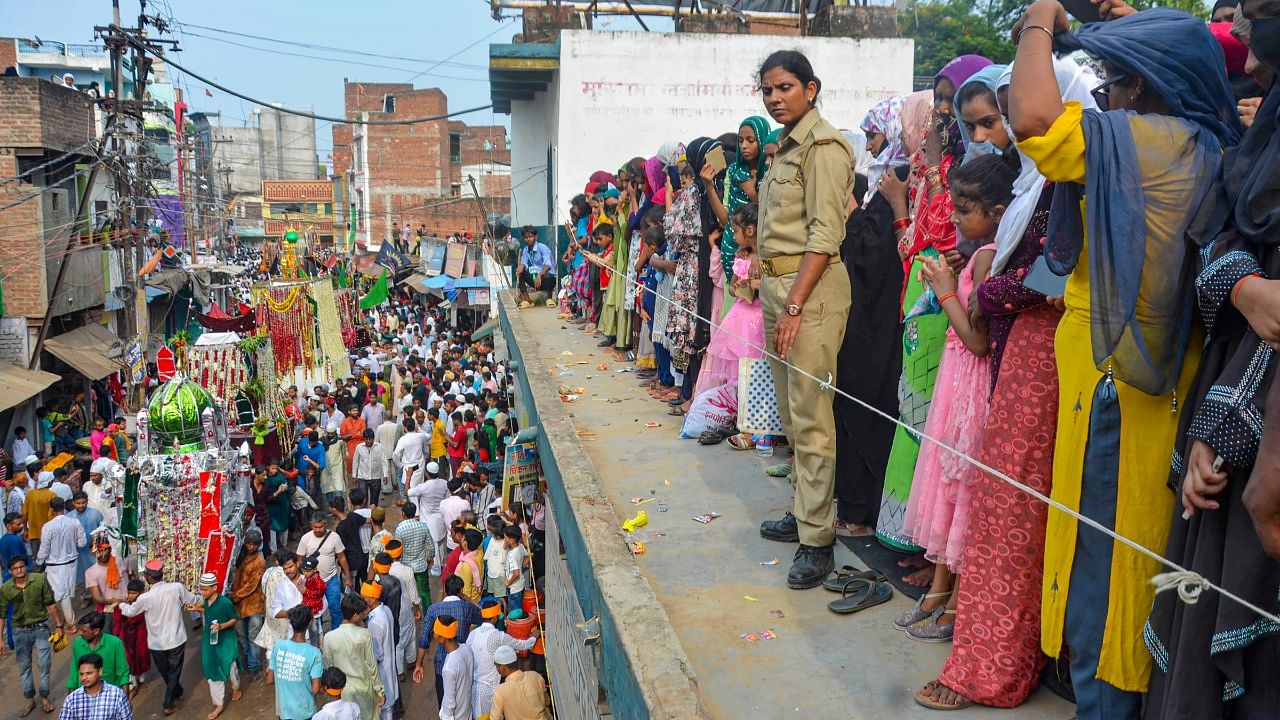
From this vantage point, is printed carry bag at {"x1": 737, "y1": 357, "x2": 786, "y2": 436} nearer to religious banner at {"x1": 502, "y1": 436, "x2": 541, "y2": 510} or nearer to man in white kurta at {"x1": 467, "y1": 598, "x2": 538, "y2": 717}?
man in white kurta at {"x1": 467, "y1": 598, "x2": 538, "y2": 717}

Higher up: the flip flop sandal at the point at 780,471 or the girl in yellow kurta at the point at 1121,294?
the girl in yellow kurta at the point at 1121,294

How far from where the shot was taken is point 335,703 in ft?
23.2

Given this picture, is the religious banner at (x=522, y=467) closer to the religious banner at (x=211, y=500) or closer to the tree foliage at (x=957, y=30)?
the religious banner at (x=211, y=500)

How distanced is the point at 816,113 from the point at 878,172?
A: 85 centimetres

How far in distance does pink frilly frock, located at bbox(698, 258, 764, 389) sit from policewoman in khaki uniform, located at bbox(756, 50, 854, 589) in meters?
1.51

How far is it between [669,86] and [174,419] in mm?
9270

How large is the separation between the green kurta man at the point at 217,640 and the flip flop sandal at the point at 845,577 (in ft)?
23.3

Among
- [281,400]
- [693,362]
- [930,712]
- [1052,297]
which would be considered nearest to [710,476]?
[693,362]

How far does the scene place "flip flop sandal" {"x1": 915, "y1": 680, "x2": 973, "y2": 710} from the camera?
2.89m

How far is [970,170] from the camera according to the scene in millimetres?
3244

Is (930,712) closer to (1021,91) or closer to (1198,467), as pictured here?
(1198,467)

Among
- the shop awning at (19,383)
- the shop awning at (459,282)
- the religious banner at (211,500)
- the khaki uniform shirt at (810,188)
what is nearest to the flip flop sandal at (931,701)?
the khaki uniform shirt at (810,188)

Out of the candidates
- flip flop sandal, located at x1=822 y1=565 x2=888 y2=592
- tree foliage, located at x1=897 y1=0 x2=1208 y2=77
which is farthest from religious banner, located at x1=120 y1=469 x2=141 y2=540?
tree foliage, located at x1=897 y1=0 x2=1208 y2=77

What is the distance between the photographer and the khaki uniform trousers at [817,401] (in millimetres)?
3900
